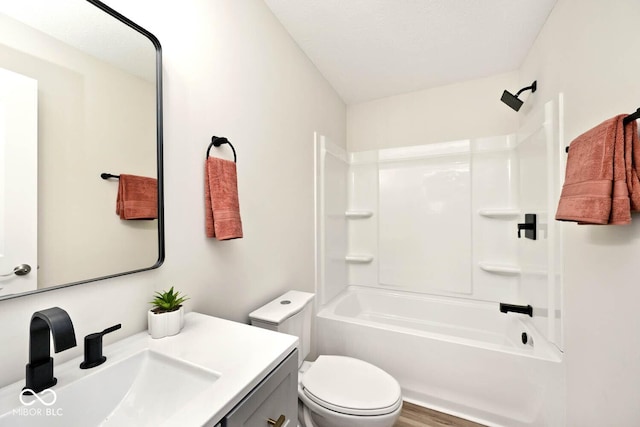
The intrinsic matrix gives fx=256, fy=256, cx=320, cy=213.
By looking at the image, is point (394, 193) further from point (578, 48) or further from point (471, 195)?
point (578, 48)

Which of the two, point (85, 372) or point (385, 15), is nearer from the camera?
point (85, 372)

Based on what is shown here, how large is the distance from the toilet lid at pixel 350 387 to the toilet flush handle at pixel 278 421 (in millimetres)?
551

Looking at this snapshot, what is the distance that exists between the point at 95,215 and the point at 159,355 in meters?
0.46

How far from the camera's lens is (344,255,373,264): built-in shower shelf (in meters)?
2.71

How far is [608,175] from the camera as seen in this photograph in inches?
36.9

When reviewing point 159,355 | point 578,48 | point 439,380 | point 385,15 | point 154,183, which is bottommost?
point 439,380

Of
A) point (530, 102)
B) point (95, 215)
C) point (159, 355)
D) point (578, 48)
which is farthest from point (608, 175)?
point (95, 215)

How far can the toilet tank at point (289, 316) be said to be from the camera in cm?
127

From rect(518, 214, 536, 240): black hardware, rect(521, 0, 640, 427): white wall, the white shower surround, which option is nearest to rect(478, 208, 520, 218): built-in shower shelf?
the white shower surround

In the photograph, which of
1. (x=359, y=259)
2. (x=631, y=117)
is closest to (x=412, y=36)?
(x=631, y=117)

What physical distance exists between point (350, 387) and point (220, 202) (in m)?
1.16

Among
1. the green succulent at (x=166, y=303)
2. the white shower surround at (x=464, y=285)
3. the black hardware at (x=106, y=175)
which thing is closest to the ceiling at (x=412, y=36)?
the white shower surround at (x=464, y=285)

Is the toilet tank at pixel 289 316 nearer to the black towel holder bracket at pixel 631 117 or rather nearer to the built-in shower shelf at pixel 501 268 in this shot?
the black towel holder bracket at pixel 631 117

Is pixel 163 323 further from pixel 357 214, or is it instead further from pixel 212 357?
pixel 357 214
